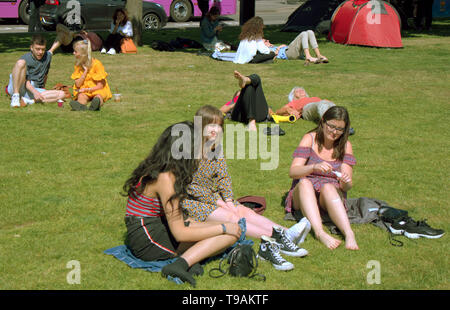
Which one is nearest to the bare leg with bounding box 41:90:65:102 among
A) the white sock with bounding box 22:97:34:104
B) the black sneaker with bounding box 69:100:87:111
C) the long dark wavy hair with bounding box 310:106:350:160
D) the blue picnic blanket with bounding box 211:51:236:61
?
the white sock with bounding box 22:97:34:104

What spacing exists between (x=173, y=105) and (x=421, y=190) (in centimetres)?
520

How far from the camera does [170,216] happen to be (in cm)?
449

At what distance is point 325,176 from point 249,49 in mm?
9539

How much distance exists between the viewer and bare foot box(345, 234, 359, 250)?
518cm

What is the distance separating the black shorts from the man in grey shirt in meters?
6.19

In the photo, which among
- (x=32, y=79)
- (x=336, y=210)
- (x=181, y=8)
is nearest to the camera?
(x=336, y=210)

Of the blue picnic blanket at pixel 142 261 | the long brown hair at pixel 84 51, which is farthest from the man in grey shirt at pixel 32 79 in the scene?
the blue picnic blanket at pixel 142 261

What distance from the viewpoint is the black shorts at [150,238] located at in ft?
15.3

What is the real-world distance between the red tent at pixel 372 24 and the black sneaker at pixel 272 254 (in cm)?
1393

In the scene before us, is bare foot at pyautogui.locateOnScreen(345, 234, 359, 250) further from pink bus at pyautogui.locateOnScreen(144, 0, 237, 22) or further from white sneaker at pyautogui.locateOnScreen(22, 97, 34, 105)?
pink bus at pyautogui.locateOnScreen(144, 0, 237, 22)

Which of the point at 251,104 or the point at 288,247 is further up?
the point at 251,104

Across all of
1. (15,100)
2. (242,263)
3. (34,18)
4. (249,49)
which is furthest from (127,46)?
(242,263)

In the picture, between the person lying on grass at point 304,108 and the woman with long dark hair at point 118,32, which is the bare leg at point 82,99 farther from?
the woman with long dark hair at point 118,32

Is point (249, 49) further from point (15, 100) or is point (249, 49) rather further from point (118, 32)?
point (15, 100)
